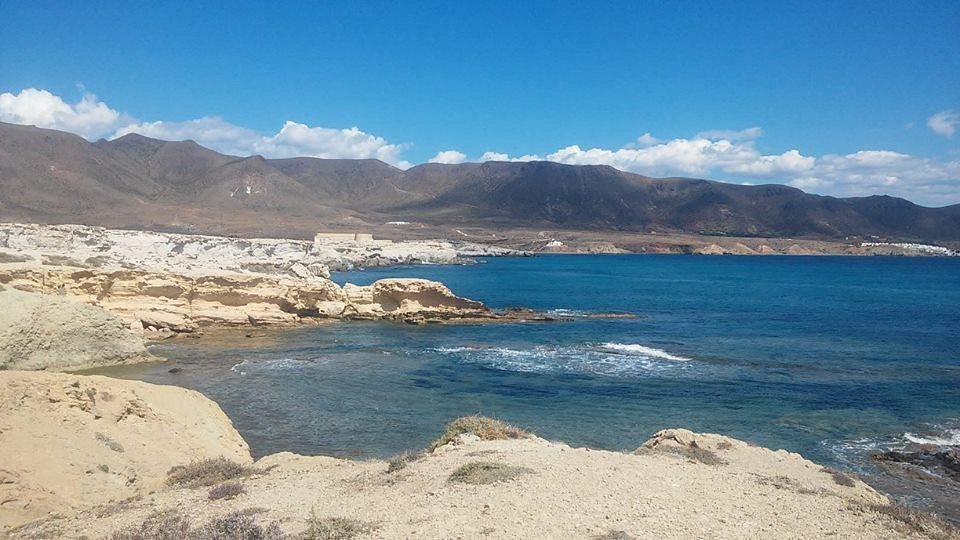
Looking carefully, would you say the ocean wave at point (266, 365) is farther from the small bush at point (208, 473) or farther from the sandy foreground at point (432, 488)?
the small bush at point (208, 473)

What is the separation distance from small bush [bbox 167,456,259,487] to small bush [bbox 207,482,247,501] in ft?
1.77

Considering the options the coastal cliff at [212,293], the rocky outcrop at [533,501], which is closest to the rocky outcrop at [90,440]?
the rocky outcrop at [533,501]

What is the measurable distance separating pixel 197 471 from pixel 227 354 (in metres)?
14.9

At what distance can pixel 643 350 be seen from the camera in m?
27.1

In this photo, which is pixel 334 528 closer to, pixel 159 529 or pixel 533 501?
pixel 159 529

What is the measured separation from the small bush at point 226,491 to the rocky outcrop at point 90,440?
1.81 meters

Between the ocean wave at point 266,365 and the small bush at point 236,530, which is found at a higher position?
the small bush at point 236,530

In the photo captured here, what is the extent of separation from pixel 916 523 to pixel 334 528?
686 cm

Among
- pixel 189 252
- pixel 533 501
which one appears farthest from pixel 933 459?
pixel 189 252

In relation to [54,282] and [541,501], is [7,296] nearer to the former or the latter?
[54,282]

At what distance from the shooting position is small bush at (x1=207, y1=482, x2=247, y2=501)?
818 centimetres

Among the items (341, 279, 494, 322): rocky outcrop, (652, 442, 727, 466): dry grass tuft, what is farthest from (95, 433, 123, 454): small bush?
(341, 279, 494, 322): rocky outcrop

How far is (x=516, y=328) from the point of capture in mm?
32656

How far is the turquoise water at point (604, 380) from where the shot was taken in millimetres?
15609
